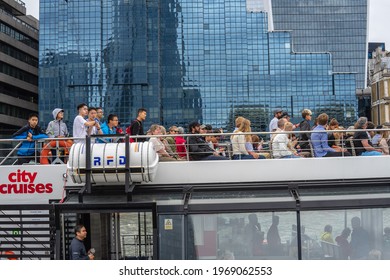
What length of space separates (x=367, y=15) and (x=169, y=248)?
429 ft

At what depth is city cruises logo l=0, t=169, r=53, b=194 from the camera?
10.1 meters

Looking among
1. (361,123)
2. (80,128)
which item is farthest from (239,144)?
(80,128)

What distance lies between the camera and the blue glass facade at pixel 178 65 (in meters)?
95.4

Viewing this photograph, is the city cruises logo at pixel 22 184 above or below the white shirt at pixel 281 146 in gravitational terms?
below

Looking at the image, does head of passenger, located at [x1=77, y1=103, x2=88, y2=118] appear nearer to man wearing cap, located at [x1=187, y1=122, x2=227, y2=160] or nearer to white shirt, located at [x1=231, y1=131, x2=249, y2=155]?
man wearing cap, located at [x1=187, y1=122, x2=227, y2=160]

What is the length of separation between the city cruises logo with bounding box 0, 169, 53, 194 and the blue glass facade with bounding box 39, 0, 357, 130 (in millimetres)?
85640

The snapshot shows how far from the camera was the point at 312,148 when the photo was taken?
1028cm

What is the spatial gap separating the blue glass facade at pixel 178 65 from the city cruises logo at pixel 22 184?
85.6 meters

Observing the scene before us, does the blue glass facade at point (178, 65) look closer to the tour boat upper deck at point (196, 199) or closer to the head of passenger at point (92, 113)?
the head of passenger at point (92, 113)

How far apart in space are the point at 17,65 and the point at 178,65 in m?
27.5

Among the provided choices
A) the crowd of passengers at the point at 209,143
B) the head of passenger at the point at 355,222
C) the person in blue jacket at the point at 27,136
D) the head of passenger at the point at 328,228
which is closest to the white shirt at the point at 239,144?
the crowd of passengers at the point at 209,143

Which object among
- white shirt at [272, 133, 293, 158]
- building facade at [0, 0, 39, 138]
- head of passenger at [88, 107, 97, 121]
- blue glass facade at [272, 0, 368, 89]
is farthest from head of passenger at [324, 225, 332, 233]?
blue glass facade at [272, 0, 368, 89]

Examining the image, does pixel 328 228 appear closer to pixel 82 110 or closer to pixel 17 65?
pixel 82 110
